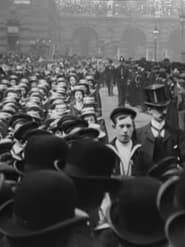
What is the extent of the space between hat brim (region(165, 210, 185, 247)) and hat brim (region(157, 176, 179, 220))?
0.14 metres

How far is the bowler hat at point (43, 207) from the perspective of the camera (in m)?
3.45

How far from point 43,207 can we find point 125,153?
3939 millimetres

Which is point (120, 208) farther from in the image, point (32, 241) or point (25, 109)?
point (25, 109)

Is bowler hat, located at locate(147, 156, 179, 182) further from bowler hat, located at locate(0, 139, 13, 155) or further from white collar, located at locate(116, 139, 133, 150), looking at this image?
bowler hat, located at locate(0, 139, 13, 155)

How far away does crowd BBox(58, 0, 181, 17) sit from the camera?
96.2 meters

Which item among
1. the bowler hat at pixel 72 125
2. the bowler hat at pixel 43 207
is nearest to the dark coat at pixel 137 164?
the bowler hat at pixel 72 125

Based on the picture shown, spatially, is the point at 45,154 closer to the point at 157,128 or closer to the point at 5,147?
the point at 5,147

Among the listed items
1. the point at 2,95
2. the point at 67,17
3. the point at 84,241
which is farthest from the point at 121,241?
the point at 67,17

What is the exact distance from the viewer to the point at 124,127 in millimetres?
7773

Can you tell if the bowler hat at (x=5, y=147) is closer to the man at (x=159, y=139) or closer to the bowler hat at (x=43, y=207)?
the man at (x=159, y=139)

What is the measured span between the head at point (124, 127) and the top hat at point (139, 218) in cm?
403

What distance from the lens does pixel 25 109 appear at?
13.3m

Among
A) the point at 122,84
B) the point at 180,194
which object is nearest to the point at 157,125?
the point at 180,194

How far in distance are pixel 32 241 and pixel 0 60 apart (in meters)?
39.2
